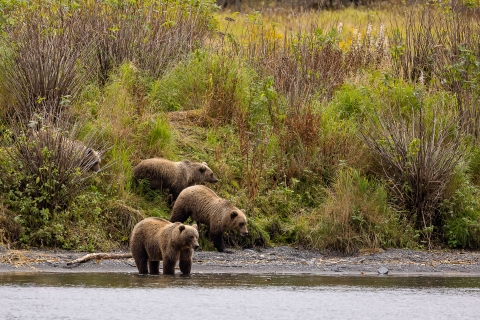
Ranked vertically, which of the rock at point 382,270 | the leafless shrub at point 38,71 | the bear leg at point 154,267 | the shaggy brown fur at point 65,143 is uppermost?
the leafless shrub at point 38,71

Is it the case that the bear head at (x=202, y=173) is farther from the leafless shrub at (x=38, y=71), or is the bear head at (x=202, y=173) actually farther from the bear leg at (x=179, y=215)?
Result: the leafless shrub at (x=38, y=71)

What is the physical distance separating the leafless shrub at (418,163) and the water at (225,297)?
318 centimetres

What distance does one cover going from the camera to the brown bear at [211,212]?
13.4 metres

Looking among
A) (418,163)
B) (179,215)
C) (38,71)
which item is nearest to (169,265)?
(179,215)

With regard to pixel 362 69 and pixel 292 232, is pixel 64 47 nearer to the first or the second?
pixel 292 232

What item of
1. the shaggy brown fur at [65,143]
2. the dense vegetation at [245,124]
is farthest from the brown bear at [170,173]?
the shaggy brown fur at [65,143]

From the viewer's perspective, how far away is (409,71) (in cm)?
1812

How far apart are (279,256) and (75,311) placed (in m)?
4.77

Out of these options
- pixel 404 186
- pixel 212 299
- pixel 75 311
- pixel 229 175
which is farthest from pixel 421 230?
pixel 75 311

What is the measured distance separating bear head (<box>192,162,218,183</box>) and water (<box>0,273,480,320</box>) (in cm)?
300

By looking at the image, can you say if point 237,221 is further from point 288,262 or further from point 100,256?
point 100,256

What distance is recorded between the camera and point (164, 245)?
11375 mm

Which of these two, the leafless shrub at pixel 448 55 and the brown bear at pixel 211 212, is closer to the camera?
the brown bear at pixel 211 212

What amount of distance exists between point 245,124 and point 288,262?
3708 millimetres
